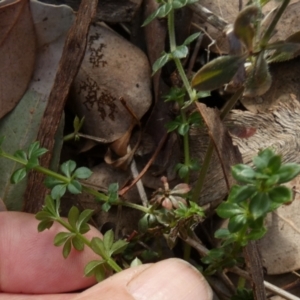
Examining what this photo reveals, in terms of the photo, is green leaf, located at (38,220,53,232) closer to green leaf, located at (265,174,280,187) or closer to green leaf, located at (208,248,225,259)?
green leaf, located at (208,248,225,259)

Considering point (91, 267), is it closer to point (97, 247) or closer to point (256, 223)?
point (97, 247)

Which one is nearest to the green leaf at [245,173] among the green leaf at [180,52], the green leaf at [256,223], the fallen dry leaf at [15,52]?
the green leaf at [256,223]

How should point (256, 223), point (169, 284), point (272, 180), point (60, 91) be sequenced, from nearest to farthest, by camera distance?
1. point (272, 180)
2. point (256, 223)
3. point (169, 284)
4. point (60, 91)

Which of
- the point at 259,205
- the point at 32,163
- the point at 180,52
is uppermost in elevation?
the point at 180,52

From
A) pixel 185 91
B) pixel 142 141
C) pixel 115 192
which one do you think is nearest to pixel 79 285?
pixel 115 192

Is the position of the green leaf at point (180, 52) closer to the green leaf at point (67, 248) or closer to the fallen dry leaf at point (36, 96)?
the fallen dry leaf at point (36, 96)

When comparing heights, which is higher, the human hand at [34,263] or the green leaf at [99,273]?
the green leaf at [99,273]

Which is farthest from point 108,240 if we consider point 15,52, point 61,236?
point 15,52

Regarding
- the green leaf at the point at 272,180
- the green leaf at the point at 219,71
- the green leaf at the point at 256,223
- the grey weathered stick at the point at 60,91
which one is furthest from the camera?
the grey weathered stick at the point at 60,91
